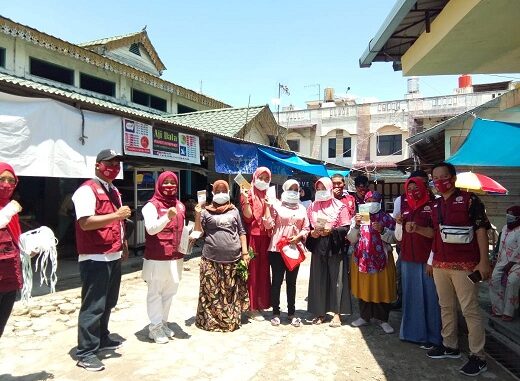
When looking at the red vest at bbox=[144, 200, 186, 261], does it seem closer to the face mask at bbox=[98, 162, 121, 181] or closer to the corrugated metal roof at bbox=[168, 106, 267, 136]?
the face mask at bbox=[98, 162, 121, 181]

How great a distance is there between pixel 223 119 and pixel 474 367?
10.5 m

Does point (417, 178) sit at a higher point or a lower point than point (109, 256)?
higher

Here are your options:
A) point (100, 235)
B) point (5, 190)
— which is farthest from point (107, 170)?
point (5, 190)

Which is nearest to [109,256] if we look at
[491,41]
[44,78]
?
[491,41]

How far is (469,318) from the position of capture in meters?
3.27

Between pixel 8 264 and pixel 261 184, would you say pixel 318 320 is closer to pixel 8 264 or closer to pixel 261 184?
pixel 261 184

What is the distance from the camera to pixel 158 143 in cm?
732

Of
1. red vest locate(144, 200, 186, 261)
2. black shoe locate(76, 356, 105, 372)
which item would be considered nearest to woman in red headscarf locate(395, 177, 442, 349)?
red vest locate(144, 200, 186, 261)

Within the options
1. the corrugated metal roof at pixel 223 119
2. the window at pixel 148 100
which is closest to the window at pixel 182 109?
the window at pixel 148 100

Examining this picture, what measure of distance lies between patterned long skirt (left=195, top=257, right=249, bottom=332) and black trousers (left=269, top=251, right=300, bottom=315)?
0.52 m

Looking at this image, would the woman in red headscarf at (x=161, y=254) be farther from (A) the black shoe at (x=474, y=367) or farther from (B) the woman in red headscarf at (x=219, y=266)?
(A) the black shoe at (x=474, y=367)

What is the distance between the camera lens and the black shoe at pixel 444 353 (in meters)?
3.60

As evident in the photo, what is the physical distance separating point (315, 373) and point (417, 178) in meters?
2.06

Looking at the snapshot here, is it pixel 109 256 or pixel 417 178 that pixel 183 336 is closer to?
pixel 109 256
